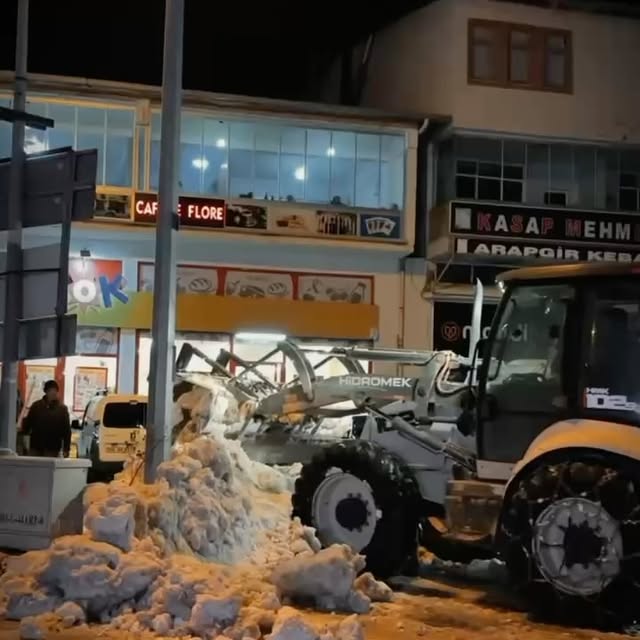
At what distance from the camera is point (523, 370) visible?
29.2ft

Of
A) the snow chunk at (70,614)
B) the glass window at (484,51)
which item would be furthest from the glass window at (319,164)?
the snow chunk at (70,614)

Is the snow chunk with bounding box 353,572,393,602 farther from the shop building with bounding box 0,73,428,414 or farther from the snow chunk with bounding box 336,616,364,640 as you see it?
the shop building with bounding box 0,73,428,414

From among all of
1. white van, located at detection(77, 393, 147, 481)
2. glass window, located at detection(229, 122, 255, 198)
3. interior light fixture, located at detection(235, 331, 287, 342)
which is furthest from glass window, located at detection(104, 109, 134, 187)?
white van, located at detection(77, 393, 147, 481)

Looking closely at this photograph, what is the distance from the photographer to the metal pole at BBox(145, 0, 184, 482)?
10.2 meters

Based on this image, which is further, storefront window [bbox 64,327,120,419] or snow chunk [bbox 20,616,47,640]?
storefront window [bbox 64,327,120,419]

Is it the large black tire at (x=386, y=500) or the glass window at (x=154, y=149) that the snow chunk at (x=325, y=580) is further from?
the glass window at (x=154, y=149)

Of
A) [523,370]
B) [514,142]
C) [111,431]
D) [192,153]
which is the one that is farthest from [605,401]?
[514,142]

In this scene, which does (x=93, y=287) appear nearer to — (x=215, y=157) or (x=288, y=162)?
(x=215, y=157)

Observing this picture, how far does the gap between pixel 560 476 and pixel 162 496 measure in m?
3.28

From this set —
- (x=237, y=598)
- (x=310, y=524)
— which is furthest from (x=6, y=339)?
(x=237, y=598)

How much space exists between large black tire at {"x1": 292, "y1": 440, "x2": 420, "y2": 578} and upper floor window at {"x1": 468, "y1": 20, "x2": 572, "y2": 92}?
1900 centimetres

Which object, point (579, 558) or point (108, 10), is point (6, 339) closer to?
point (579, 558)

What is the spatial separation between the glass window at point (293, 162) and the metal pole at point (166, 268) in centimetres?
1483

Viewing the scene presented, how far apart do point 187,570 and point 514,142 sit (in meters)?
21.4
